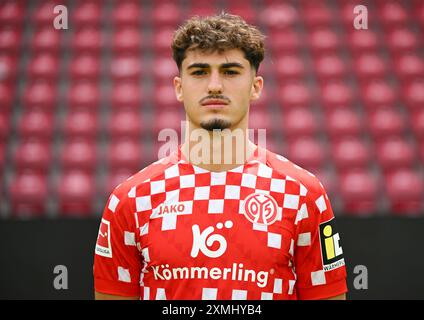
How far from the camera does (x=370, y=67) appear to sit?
18.4ft

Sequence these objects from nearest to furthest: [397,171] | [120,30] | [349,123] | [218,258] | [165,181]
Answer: [218,258] < [165,181] < [397,171] < [349,123] < [120,30]

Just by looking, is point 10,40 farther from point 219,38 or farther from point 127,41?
point 219,38

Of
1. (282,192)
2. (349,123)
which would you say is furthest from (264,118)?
(282,192)

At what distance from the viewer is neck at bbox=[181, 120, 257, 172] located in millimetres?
1662

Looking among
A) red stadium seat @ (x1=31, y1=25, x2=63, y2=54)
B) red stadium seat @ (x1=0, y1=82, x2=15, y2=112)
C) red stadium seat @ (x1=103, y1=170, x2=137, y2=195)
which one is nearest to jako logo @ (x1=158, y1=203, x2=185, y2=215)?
red stadium seat @ (x1=103, y1=170, x2=137, y2=195)

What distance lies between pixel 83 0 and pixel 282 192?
529 cm

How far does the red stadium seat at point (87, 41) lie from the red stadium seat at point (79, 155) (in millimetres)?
1411

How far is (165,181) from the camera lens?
67.8 inches

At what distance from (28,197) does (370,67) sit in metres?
3.54

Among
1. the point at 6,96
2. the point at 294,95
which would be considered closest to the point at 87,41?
the point at 6,96

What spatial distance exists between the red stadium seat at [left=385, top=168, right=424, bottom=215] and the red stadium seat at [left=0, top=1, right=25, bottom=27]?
4.25 meters

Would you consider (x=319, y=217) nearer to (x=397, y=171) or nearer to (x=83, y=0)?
(x=397, y=171)

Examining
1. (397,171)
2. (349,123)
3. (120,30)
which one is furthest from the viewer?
(120,30)

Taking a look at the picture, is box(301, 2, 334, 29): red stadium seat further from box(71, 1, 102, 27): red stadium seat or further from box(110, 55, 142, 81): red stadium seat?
box(71, 1, 102, 27): red stadium seat
